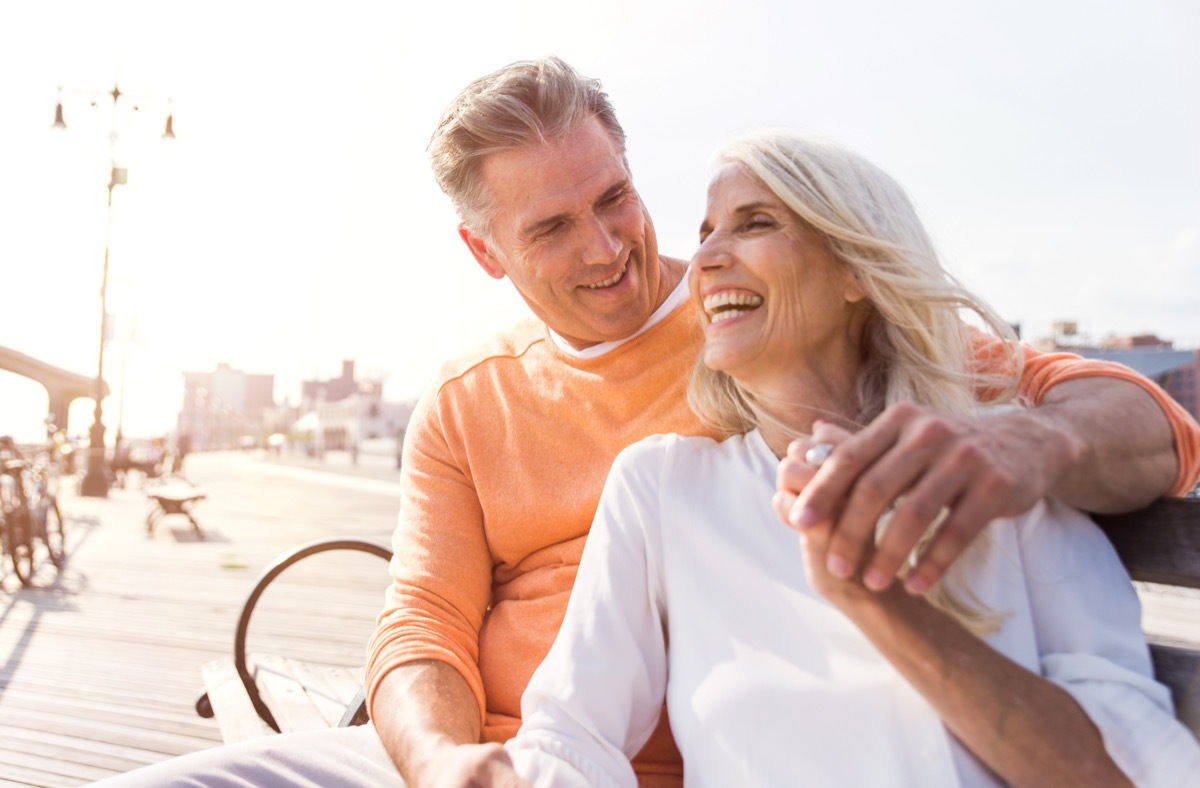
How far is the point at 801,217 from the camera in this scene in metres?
1.59

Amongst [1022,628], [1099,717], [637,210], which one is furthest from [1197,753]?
[637,210]

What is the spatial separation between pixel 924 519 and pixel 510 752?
82 cm

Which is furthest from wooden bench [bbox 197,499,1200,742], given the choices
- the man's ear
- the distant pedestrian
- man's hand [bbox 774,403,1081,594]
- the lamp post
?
the distant pedestrian

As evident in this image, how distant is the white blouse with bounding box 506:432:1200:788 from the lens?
1211 mm

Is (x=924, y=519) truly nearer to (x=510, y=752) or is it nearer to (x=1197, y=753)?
(x=1197, y=753)

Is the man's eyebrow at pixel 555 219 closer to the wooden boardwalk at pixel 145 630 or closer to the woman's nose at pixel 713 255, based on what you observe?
the woman's nose at pixel 713 255

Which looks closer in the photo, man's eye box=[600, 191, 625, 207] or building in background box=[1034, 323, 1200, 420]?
building in background box=[1034, 323, 1200, 420]

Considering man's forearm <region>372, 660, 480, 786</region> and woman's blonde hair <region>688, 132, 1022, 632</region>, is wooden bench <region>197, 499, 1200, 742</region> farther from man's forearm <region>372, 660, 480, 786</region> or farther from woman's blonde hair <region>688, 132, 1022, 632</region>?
man's forearm <region>372, 660, 480, 786</region>

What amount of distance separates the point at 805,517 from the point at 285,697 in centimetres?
244

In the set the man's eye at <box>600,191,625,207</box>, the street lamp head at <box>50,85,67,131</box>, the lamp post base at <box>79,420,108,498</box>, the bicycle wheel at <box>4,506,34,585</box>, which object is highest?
the street lamp head at <box>50,85,67,131</box>

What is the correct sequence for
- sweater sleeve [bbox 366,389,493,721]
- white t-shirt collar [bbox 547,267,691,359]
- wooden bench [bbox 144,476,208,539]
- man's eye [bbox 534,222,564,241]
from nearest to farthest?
sweater sleeve [bbox 366,389,493,721] → white t-shirt collar [bbox 547,267,691,359] → man's eye [bbox 534,222,564,241] → wooden bench [bbox 144,476,208,539]

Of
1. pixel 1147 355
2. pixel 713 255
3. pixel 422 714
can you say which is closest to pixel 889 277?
pixel 713 255

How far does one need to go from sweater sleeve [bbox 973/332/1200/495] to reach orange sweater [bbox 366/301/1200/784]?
556 millimetres

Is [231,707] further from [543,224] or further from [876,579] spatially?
[876,579]
